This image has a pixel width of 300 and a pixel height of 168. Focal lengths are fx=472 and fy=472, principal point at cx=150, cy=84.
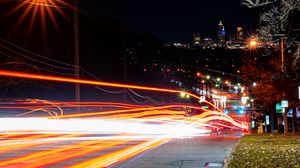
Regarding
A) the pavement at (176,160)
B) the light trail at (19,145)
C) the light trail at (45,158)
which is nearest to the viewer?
the pavement at (176,160)

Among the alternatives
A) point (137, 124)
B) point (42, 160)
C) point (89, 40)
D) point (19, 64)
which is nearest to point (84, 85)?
point (89, 40)

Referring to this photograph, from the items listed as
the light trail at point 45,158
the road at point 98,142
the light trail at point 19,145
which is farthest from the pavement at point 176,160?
the light trail at point 19,145

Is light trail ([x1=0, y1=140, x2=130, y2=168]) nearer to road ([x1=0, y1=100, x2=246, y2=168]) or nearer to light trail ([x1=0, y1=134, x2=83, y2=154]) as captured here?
road ([x1=0, y1=100, x2=246, y2=168])

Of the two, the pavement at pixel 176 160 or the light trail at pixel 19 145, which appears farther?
the light trail at pixel 19 145

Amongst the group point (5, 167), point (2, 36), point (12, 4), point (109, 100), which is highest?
point (12, 4)

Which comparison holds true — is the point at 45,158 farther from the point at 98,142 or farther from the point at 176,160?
the point at 98,142

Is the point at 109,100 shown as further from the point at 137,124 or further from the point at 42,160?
the point at 42,160

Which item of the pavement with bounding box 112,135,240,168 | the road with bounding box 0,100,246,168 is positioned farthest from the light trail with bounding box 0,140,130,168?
the pavement with bounding box 112,135,240,168

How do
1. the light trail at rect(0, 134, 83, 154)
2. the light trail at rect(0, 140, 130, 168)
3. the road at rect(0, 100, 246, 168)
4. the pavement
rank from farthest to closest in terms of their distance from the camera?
the light trail at rect(0, 134, 83, 154) < the road at rect(0, 100, 246, 168) < the light trail at rect(0, 140, 130, 168) < the pavement

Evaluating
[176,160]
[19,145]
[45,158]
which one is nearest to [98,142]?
[19,145]

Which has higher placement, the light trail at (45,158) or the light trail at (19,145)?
the light trail at (19,145)

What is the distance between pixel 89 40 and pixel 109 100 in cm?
801

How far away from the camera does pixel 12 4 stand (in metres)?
35.3

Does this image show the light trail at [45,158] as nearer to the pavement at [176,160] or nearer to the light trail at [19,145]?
the light trail at [19,145]
